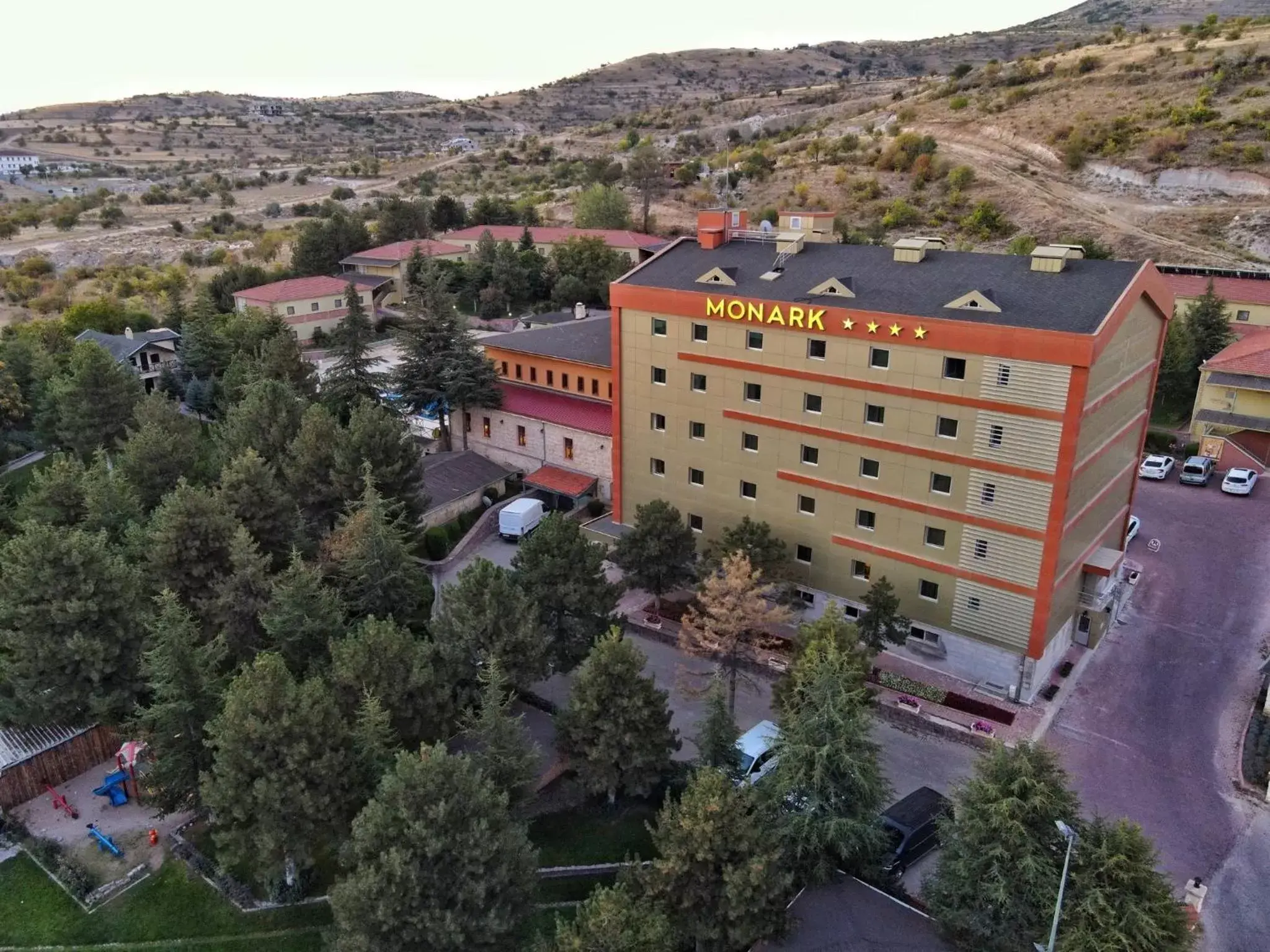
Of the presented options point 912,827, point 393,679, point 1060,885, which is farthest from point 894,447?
point 393,679

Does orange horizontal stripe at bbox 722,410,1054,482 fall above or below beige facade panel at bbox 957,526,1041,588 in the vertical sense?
above

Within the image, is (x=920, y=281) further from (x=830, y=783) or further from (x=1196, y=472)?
(x=1196, y=472)

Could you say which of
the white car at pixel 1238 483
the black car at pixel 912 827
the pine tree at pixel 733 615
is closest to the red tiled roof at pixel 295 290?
the pine tree at pixel 733 615

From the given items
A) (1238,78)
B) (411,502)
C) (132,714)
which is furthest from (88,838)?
(1238,78)

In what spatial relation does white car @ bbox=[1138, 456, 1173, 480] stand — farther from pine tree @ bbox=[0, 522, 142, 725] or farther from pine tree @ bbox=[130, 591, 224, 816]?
pine tree @ bbox=[0, 522, 142, 725]

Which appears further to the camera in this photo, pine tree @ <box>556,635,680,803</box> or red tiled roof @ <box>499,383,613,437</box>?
red tiled roof @ <box>499,383,613,437</box>

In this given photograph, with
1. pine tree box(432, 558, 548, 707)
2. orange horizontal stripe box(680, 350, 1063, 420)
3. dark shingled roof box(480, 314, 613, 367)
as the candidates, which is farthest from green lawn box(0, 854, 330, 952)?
dark shingled roof box(480, 314, 613, 367)
